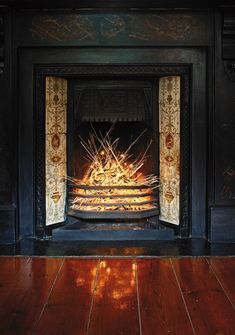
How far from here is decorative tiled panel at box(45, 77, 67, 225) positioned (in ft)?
11.5

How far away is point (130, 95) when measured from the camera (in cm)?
359

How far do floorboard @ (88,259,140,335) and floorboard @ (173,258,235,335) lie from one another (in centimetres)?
26

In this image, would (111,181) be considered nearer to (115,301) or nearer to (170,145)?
(170,145)

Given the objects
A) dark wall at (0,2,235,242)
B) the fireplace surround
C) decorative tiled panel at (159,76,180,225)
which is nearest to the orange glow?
decorative tiled panel at (159,76,180,225)

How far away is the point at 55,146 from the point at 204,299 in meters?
1.74

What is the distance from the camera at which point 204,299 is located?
2285 mm

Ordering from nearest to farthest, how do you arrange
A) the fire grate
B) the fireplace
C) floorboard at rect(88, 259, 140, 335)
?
floorboard at rect(88, 259, 140, 335) < the fireplace < the fire grate

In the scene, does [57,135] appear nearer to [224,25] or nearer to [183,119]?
[183,119]

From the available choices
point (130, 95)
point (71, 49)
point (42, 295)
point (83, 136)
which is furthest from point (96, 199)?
point (42, 295)

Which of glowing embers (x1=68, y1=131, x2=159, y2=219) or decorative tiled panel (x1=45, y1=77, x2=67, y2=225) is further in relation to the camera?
glowing embers (x1=68, y1=131, x2=159, y2=219)

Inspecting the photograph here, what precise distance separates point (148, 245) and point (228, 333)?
1.45m

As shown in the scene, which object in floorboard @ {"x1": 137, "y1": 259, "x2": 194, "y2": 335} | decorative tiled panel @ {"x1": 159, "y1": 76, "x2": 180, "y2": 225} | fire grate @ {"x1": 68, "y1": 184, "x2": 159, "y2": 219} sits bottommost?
floorboard @ {"x1": 137, "y1": 259, "x2": 194, "y2": 335}

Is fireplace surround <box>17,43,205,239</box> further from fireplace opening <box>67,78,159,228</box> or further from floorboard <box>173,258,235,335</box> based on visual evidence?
floorboard <box>173,258,235,335</box>

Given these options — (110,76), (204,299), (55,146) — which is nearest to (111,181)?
(55,146)
